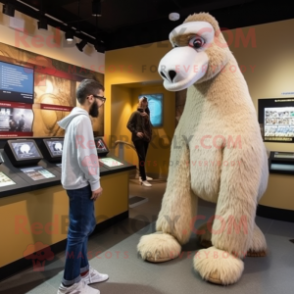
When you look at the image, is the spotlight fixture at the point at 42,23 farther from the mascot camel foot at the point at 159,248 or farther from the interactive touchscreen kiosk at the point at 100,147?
the mascot camel foot at the point at 159,248

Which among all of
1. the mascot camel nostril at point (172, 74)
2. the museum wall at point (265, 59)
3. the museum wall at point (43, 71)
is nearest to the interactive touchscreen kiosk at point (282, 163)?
the museum wall at point (265, 59)

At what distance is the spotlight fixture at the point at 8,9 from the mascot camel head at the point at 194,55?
2.72 metres

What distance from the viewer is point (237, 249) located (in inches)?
65.4

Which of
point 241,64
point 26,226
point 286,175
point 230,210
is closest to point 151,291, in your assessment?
point 230,210

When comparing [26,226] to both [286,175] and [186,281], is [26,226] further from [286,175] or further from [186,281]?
[286,175]

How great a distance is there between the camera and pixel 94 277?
1.72 metres

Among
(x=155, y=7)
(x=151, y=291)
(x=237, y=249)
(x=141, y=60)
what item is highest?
(x=155, y=7)

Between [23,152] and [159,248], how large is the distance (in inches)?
52.0

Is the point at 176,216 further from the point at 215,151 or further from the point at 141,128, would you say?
the point at 141,128

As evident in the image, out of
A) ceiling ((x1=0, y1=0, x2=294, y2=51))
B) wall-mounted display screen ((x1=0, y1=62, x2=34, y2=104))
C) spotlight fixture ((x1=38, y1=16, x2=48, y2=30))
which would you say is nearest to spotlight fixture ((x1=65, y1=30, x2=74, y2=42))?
ceiling ((x1=0, y1=0, x2=294, y2=51))

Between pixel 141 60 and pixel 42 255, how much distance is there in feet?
11.1

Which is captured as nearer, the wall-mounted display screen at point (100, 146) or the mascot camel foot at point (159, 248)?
the mascot camel foot at point (159, 248)

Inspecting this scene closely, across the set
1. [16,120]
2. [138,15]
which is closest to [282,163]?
[138,15]

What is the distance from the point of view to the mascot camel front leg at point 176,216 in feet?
6.25
